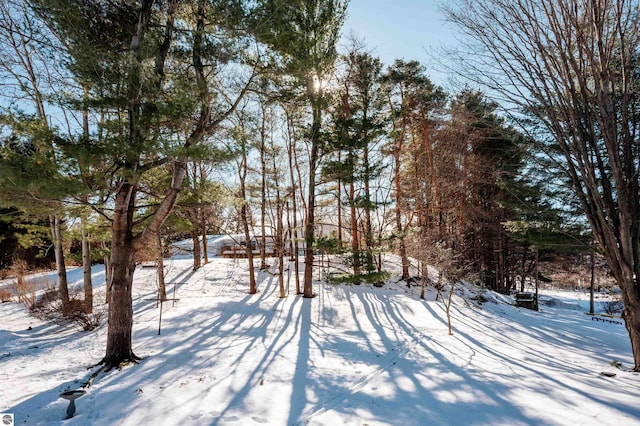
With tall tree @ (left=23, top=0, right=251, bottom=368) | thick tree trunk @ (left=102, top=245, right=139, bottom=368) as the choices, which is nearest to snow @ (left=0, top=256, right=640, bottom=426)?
thick tree trunk @ (left=102, top=245, right=139, bottom=368)

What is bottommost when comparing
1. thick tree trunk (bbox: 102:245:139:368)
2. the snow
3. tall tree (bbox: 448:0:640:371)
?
the snow

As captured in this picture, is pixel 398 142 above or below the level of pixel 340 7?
below

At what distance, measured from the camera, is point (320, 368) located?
5.56m

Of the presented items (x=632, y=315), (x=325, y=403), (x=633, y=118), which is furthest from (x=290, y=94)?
(x=632, y=315)

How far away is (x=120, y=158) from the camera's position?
4.90 m

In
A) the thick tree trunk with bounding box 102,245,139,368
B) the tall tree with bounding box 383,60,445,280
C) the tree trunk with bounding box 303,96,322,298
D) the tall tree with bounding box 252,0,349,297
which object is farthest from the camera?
the tall tree with bounding box 383,60,445,280

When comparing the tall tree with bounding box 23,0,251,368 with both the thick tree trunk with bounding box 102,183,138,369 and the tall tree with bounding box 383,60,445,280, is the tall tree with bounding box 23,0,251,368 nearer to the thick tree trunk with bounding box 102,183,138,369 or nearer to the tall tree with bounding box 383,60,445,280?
the thick tree trunk with bounding box 102,183,138,369

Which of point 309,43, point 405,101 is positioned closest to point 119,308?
point 309,43

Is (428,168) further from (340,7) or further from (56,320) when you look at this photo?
(56,320)

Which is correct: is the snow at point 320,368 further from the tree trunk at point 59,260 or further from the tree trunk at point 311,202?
the tree trunk at point 311,202

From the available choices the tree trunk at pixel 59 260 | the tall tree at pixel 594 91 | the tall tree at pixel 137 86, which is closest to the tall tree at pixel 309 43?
the tall tree at pixel 137 86

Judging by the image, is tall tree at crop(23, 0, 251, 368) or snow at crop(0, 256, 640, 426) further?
tall tree at crop(23, 0, 251, 368)

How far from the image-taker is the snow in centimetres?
367

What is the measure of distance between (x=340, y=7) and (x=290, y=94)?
475 centimetres
